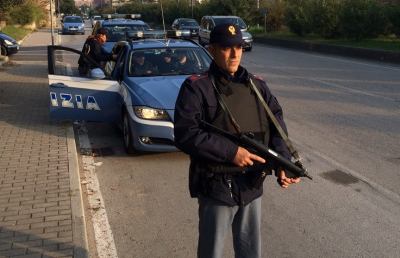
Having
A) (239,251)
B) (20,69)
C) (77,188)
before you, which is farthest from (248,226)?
(20,69)

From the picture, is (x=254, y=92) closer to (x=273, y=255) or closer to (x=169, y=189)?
(x=273, y=255)

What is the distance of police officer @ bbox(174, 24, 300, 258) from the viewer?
272 cm

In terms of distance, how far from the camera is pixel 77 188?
18.3 ft

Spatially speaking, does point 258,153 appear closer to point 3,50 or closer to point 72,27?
point 3,50

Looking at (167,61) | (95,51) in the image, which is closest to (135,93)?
(167,61)

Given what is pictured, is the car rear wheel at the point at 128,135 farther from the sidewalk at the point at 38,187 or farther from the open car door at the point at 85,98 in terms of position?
A: the sidewalk at the point at 38,187

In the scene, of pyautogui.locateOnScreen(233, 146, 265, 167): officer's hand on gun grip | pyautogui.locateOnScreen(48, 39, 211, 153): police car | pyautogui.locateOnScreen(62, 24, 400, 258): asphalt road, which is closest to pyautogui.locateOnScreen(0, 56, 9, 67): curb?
pyautogui.locateOnScreen(62, 24, 400, 258): asphalt road

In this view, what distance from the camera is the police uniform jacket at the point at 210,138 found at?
271cm

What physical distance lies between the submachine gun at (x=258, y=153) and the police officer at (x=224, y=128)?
0.02m

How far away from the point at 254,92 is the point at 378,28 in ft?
83.2

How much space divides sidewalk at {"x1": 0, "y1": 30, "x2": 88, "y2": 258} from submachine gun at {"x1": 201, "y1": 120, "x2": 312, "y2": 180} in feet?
5.90

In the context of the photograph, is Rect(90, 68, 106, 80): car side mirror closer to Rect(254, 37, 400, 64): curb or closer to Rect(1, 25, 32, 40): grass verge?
Rect(254, 37, 400, 64): curb

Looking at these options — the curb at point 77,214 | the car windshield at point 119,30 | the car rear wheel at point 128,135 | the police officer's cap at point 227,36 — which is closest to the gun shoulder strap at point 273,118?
the police officer's cap at point 227,36

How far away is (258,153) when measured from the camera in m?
2.74
